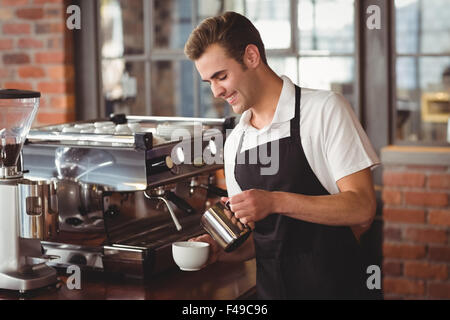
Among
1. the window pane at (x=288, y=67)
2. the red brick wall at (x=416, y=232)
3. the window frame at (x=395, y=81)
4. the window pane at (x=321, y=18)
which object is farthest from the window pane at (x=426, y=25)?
the red brick wall at (x=416, y=232)

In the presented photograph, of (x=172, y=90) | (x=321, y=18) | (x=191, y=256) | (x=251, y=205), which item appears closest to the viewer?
(x=251, y=205)

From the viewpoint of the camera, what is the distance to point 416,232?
287 centimetres

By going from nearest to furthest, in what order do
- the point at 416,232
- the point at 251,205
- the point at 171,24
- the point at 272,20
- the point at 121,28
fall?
the point at 251,205 < the point at 416,232 < the point at 272,20 < the point at 121,28 < the point at 171,24

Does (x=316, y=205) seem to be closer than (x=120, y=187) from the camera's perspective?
Yes

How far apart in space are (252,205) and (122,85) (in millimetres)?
2028

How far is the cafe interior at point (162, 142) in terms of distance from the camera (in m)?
1.85

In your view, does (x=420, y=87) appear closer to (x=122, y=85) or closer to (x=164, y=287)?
(x=122, y=85)

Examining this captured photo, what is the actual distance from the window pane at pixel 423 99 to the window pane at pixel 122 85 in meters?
1.25

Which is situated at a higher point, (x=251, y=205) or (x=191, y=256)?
(x=251, y=205)

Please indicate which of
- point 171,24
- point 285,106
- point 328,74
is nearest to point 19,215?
point 285,106

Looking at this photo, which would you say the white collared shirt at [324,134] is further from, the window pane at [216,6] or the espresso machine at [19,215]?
the window pane at [216,6]

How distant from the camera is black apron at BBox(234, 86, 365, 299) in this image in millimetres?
1812

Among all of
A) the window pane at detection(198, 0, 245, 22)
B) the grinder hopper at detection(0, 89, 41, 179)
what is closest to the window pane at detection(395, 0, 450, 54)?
the window pane at detection(198, 0, 245, 22)

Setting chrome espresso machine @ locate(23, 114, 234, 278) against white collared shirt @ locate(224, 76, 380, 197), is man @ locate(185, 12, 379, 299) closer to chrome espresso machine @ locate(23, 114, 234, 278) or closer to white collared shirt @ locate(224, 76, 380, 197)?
white collared shirt @ locate(224, 76, 380, 197)
